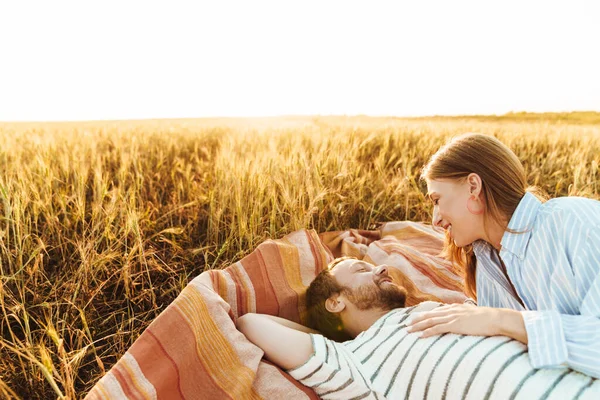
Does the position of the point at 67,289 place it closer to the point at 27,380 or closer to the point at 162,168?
the point at 27,380

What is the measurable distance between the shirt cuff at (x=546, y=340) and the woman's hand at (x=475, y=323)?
33 millimetres

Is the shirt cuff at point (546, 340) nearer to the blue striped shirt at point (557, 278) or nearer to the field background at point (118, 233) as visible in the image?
the blue striped shirt at point (557, 278)

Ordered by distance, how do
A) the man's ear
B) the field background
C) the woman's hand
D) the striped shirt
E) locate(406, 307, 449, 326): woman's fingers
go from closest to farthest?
the striped shirt < the woman's hand < locate(406, 307, 449, 326): woman's fingers < the field background < the man's ear

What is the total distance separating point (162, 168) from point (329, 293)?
2212 millimetres

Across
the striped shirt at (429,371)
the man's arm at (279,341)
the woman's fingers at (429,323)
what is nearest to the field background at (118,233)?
the man's arm at (279,341)

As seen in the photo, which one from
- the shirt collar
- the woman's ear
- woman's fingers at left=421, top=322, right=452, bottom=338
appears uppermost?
the woman's ear

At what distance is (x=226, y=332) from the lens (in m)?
1.55

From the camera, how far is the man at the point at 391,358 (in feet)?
4.10

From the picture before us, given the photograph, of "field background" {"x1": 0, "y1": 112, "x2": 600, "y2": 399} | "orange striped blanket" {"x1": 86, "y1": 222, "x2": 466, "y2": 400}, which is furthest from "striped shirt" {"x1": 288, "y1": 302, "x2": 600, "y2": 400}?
"field background" {"x1": 0, "y1": 112, "x2": 600, "y2": 399}

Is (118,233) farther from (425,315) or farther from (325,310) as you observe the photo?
(425,315)

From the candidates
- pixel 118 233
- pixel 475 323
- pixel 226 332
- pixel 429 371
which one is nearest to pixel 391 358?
pixel 429 371

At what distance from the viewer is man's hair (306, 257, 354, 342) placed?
6.02ft

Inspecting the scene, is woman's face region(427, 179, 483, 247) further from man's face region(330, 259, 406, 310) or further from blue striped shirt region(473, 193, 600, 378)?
man's face region(330, 259, 406, 310)

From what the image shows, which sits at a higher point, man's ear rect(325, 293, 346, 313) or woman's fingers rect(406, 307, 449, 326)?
woman's fingers rect(406, 307, 449, 326)
